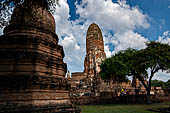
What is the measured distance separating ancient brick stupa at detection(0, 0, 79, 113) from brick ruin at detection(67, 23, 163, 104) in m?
20.1

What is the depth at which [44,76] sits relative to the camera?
7.09 meters

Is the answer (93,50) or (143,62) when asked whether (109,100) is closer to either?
(143,62)

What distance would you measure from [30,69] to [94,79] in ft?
79.9

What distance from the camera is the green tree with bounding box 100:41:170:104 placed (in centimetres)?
1806

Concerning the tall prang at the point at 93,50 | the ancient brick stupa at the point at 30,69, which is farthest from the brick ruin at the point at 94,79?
the ancient brick stupa at the point at 30,69

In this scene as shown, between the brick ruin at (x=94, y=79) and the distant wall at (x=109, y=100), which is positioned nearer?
the distant wall at (x=109, y=100)

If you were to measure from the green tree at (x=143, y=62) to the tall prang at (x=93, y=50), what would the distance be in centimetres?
1684

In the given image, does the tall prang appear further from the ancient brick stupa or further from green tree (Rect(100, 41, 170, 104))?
the ancient brick stupa


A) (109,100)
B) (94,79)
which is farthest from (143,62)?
(94,79)

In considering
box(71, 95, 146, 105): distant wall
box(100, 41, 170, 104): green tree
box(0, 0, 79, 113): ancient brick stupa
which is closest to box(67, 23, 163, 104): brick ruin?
box(71, 95, 146, 105): distant wall

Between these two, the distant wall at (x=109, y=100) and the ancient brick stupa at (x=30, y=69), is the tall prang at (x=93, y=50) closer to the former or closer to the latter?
the distant wall at (x=109, y=100)

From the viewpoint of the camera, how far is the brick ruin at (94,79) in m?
28.8

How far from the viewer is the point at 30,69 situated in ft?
23.4

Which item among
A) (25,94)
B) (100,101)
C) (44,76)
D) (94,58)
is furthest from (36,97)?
(94,58)
